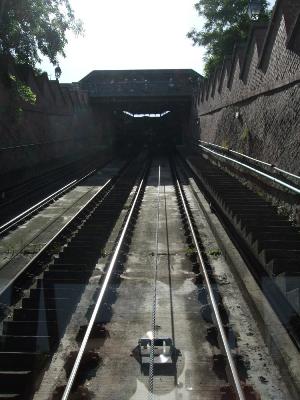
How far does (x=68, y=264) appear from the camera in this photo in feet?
26.7

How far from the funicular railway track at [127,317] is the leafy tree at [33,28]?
1722cm

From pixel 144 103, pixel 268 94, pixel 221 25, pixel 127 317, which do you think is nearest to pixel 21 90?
pixel 268 94

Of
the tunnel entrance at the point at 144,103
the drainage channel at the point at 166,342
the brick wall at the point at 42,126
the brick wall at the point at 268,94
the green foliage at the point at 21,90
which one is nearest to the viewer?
the drainage channel at the point at 166,342

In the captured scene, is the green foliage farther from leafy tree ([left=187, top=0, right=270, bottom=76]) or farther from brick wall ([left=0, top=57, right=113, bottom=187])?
leafy tree ([left=187, top=0, right=270, bottom=76])

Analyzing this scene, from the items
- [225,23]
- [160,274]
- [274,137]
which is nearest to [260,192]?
[274,137]

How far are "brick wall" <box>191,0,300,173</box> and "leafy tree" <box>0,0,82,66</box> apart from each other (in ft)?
39.5

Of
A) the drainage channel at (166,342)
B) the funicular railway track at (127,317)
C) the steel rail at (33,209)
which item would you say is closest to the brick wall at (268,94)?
the funicular railway track at (127,317)

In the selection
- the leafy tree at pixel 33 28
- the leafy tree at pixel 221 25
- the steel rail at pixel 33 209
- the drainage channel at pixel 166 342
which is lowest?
the drainage channel at pixel 166 342

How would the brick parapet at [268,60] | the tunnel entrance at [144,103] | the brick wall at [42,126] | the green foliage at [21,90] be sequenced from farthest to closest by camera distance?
1. the tunnel entrance at [144,103]
2. the green foliage at [21,90]
3. the brick wall at [42,126]
4. the brick parapet at [268,60]

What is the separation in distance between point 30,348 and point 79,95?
1292 inches

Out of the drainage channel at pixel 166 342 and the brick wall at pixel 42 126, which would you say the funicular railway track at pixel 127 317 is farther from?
the brick wall at pixel 42 126

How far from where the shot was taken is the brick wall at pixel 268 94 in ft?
36.0

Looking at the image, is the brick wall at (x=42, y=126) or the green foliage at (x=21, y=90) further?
the green foliage at (x=21, y=90)

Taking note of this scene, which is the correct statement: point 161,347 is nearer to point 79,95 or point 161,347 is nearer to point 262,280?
point 262,280
